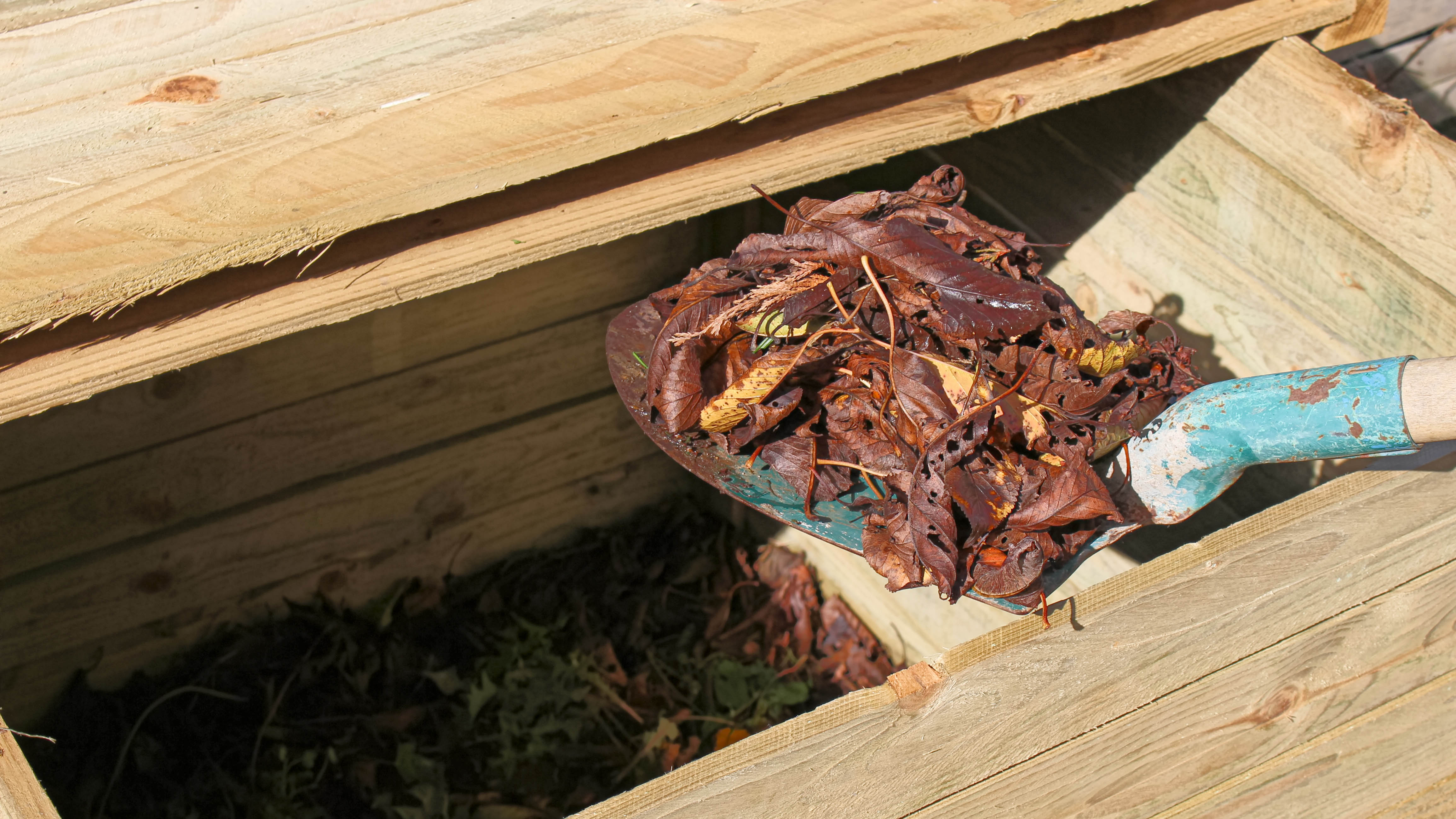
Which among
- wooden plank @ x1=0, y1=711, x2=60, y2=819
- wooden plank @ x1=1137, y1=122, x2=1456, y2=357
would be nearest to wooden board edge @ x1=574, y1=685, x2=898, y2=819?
wooden plank @ x1=0, y1=711, x2=60, y2=819

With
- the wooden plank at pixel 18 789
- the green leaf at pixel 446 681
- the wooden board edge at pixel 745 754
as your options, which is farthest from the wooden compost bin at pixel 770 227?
the green leaf at pixel 446 681

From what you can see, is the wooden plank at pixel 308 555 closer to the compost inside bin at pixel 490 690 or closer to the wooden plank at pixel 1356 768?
the compost inside bin at pixel 490 690

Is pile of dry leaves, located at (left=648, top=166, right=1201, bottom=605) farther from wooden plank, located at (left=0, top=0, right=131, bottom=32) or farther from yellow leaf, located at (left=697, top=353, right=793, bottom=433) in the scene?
wooden plank, located at (left=0, top=0, right=131, bottom=32)

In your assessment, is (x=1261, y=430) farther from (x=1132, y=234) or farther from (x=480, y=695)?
(x=480, y=695)

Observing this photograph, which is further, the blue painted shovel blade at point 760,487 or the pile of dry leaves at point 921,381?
the blue painted shovel blade at point 760,487

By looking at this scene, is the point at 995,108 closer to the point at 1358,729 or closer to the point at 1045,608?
the point at 1045,608

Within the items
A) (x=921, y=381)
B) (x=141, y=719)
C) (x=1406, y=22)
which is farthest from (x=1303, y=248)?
(x=141, y=719)

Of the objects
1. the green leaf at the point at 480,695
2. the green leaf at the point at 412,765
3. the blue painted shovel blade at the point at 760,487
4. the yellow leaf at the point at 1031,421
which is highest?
the yellow leaf at the point at 1031,421
